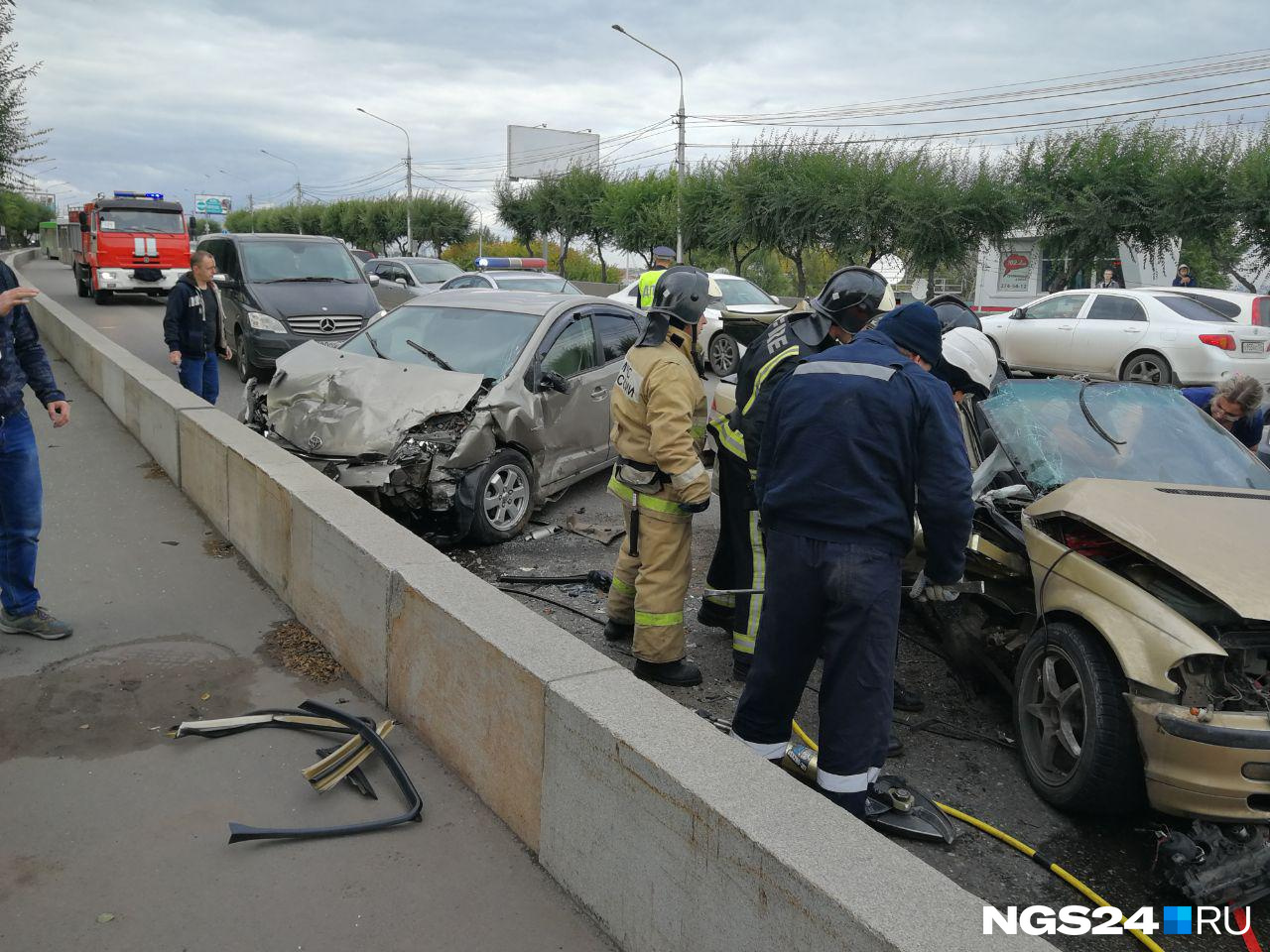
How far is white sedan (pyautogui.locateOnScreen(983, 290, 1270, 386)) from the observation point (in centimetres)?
1338

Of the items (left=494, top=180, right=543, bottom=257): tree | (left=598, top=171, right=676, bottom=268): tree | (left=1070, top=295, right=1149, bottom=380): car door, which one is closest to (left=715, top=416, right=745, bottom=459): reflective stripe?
(left=1070, top=295, right=1149, bottom=380): car door

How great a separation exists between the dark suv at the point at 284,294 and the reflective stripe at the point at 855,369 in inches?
354

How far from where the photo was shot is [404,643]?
12.0 ft

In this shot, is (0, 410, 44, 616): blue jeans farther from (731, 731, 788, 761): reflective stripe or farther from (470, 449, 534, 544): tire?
(731, 731, 788, 761): reflective stripe

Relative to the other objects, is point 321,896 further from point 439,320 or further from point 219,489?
point 439,320

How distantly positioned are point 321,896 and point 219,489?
12.6 ft

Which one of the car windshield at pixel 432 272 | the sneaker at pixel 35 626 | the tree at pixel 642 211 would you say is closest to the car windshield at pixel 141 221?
the car windshield at pixel 432 272

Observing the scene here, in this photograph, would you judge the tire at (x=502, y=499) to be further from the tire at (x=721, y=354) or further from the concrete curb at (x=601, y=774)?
the tire at (x=721, y=354)

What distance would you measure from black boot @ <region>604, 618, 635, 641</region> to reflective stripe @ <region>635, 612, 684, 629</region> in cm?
51

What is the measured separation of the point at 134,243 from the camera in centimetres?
2223

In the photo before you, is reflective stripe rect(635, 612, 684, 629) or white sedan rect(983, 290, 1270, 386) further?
white sedan rect(983, 290, 1270, 386)

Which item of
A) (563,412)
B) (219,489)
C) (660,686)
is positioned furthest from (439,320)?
(660,686)

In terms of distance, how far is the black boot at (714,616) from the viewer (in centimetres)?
513

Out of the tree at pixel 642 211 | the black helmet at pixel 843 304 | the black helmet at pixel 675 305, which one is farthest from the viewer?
the tree at pixel 642 211
